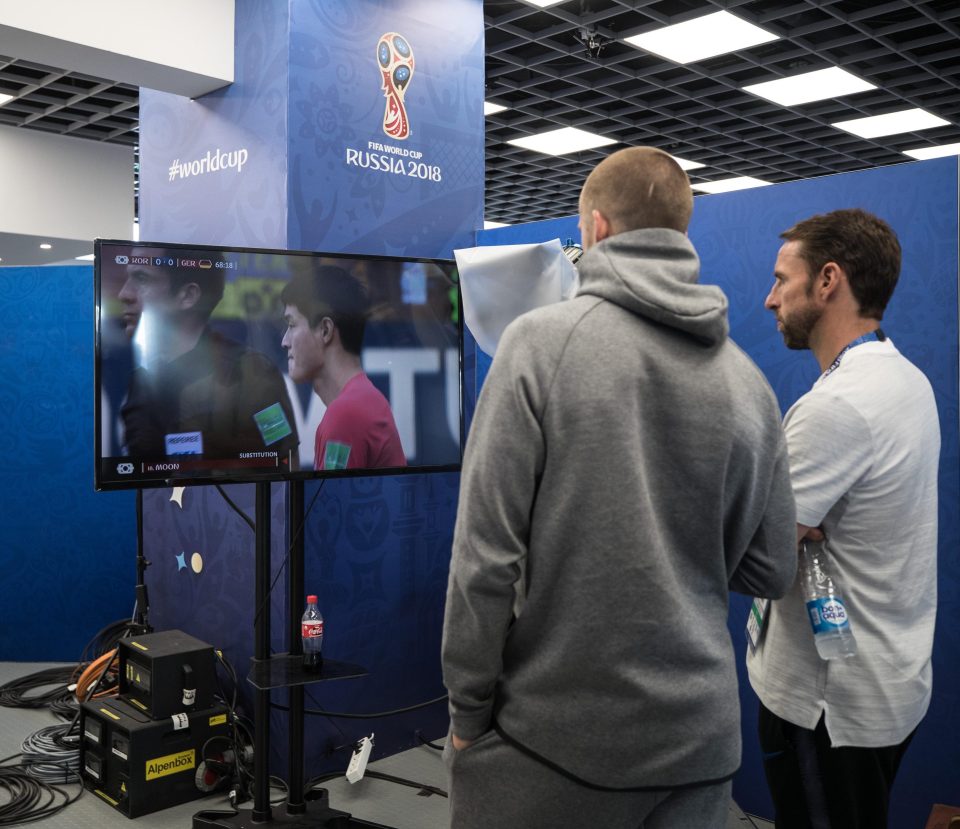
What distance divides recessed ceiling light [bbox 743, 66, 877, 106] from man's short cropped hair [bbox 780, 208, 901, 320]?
200 inches

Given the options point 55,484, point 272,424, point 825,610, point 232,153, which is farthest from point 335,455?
point 55,484

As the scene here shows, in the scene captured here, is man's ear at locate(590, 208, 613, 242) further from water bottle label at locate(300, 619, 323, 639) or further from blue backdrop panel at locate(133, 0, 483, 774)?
blue backdrop panel at locate(133, 0, 483, 774)

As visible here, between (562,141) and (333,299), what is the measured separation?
20.7 ft

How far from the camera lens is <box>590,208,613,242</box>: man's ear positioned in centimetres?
135

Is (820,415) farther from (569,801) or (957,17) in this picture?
Result: (957,17)

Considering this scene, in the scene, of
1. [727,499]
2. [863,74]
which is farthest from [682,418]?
[863,74]

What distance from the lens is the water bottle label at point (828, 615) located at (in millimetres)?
1632

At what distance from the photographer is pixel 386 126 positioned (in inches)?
134

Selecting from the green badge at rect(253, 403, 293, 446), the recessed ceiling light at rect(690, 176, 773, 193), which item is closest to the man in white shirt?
the green badge at rect(253, 403, 293, 446)

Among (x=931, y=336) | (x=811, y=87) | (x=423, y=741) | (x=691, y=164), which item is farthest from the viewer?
(x=691, y=164)

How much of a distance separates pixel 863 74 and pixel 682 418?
6.06 meters

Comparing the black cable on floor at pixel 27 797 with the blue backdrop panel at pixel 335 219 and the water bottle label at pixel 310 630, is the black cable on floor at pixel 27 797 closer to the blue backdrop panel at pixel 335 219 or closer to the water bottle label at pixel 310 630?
the blue backdrop panel at pixel 335 219

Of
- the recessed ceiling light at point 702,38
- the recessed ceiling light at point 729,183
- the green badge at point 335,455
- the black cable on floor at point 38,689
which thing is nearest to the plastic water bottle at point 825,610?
the green badge at point 335,455

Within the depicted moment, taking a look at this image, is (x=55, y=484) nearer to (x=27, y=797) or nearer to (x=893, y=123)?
(x=27, y=797)
